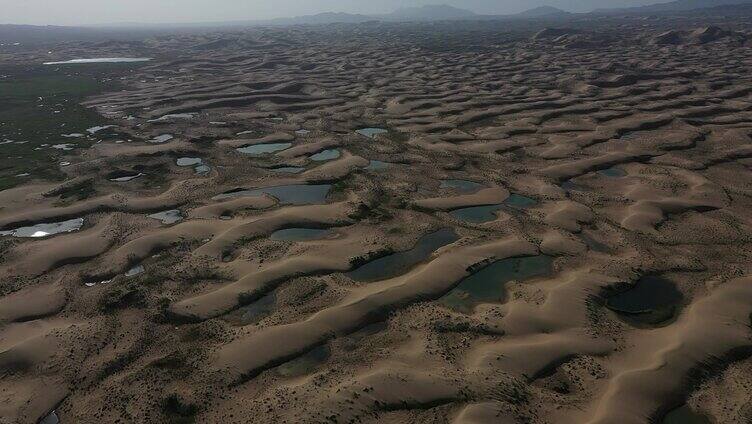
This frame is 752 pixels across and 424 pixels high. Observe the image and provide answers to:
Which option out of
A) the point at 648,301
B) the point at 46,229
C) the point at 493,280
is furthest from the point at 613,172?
the point at 46,229

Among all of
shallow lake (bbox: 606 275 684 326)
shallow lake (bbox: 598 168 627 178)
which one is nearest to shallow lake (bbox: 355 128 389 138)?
shallow lake (bbox: 598 168 627 178)

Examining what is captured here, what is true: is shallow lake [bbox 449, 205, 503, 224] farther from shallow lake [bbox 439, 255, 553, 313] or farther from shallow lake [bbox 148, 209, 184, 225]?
shallow lake [bbox 148, 209, 184, 225]

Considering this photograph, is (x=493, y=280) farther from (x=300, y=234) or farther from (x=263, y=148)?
(x=263, y=148)

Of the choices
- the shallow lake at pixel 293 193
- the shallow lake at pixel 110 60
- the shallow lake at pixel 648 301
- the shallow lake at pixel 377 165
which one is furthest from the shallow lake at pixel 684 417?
the shallow lake at pixel 110 60

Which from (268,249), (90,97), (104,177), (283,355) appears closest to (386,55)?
(90,97)

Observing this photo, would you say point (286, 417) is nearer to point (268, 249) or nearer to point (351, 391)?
point (351, 391)

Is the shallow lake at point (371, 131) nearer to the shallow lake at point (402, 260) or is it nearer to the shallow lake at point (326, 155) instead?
the shallow lake at point (326, 155)
